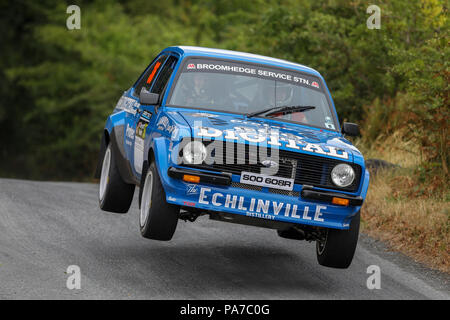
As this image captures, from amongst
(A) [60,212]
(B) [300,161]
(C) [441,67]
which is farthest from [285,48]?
(B) [300,161]

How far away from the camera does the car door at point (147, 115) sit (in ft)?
26.6

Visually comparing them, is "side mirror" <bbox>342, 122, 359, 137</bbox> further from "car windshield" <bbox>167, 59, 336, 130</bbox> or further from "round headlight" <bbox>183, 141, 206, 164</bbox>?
"round headlight" <bbox>183, 141, 206, 164</bbox>

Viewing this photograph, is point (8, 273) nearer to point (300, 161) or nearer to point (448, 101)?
point (300, 161)

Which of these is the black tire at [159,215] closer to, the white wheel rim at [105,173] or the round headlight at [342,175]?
the round headlight at [342,175]

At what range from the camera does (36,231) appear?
354 inches

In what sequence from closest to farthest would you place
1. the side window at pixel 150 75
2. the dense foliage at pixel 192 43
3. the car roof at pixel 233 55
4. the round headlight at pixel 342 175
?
1. the round headlight at pixel 342 175
2. the car roof at pixel 233 55
3. the side window at pixel 150 75
4. the dense foliage at pixel 192 43

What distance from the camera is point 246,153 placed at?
269 inches

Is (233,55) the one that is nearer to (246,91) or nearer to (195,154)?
(246,91)

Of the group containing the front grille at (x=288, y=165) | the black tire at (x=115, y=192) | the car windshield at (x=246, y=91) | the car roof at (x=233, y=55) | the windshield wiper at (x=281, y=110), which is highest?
the car roof at (x=233, y=55)

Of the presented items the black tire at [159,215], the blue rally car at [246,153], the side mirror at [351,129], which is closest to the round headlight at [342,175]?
the blue rally car at [246,153]

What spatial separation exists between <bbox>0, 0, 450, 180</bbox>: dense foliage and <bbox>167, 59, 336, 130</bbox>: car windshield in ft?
10.2

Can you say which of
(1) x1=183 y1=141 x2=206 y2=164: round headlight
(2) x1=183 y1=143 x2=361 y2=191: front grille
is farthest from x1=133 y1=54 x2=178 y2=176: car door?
(2) x1=183 y1=143 x2=361 y2=191: front grille

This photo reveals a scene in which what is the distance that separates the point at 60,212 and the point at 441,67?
5613mm

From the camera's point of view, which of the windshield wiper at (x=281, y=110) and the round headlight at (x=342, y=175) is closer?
the round headlight at (x=342, y=175)
